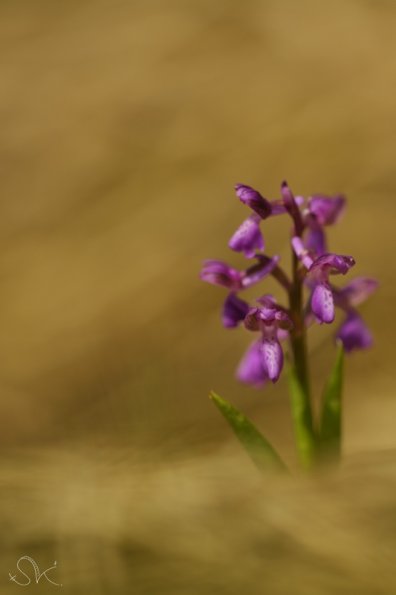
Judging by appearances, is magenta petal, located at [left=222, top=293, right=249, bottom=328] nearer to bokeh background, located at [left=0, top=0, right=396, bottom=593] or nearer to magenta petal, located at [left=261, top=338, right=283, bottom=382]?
magenta petal, located at [left=261, top=338, right=283, bottom=382]

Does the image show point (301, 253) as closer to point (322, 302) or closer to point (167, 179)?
point (322, 302)

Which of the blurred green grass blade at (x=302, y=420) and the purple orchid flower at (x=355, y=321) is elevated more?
the purple orchid flower at (x=355, y=321)

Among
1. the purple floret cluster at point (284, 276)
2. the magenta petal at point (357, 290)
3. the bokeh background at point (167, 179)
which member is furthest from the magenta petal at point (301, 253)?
the bokeh background at point (167, 179)

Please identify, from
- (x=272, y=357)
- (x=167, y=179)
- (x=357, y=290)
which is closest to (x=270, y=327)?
(x=272, y=357)

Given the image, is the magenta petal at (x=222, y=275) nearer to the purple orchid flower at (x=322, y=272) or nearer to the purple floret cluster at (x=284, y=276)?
the purple floret cluster at (x=284, y=276)

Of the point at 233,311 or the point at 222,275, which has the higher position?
the point at 222,275

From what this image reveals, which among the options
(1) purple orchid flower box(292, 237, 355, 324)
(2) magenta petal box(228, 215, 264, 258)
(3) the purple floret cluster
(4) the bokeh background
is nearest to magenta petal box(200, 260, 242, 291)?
(3) the purple floret cluster
